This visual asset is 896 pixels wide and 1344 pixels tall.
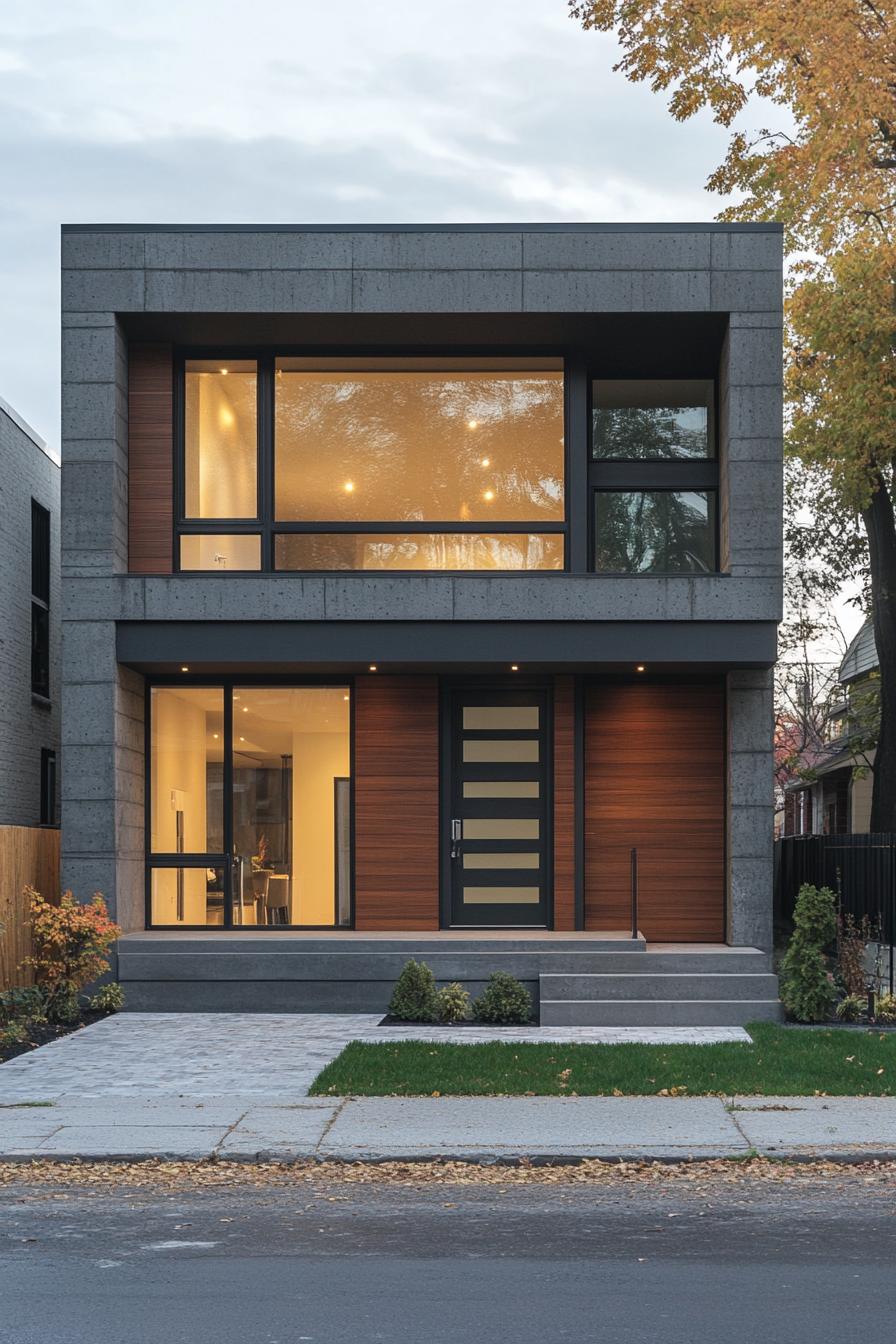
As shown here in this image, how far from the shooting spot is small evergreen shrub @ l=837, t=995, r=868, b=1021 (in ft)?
51.2

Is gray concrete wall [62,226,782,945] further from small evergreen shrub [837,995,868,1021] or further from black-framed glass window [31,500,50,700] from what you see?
black-framed glass window [31,500,50,700]

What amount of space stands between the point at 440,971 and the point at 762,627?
5.31 metres

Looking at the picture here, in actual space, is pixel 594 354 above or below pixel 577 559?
above

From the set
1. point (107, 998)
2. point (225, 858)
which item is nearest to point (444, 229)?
point (225, 858)

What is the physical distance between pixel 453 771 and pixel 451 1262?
11.6 m

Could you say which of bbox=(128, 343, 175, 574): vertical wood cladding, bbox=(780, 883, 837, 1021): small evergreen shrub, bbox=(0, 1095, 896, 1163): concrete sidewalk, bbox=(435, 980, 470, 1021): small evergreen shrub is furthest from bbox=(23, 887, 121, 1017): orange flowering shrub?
bbox=(780, 883, 837, 1021): small evergreen shrub

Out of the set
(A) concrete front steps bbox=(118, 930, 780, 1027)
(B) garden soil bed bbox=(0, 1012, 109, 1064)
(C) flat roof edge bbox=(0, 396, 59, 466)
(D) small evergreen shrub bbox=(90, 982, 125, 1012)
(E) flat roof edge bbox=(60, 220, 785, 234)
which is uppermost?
(E) flat roof edge bbox=(60, 220, 785, 234)

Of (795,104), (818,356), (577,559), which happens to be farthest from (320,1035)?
(795,104)

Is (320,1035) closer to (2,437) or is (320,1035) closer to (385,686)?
(385,686)

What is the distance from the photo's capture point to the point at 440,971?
17172mm

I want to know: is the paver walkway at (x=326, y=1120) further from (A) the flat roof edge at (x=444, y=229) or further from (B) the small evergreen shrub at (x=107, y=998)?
(A) the flat roof edge at (x=444, y=229)

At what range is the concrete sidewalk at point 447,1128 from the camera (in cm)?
973

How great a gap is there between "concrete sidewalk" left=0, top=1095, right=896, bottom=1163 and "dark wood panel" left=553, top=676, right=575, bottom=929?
695 cm

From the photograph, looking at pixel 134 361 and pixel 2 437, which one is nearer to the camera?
pixel 134 361
